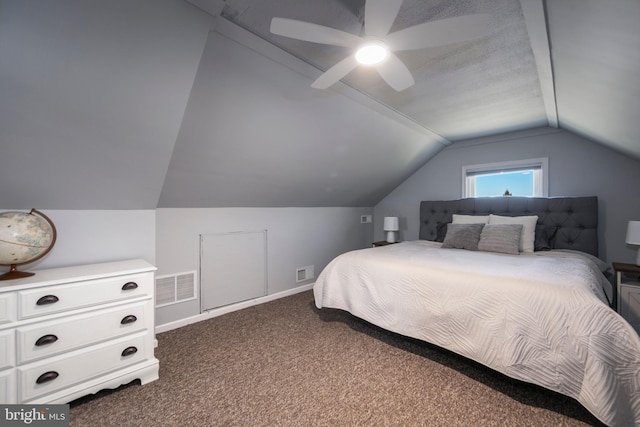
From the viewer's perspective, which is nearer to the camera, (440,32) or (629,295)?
(440,32)

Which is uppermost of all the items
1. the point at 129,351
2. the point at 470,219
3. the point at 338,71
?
the point at 338,71

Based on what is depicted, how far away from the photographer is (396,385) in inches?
63.9

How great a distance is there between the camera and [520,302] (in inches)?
59.0

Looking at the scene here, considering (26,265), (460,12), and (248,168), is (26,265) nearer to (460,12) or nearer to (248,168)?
(248,168)

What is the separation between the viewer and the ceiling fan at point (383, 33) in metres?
1.10

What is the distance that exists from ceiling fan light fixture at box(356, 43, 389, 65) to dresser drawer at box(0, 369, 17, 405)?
2319 mm

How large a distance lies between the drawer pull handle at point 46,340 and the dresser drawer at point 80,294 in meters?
0.12

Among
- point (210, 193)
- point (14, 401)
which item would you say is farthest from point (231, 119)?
point (14, 401)

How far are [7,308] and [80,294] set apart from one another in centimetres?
26

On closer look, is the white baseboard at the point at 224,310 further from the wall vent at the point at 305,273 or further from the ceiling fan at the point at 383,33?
the ceiling fan at the point at 383,33

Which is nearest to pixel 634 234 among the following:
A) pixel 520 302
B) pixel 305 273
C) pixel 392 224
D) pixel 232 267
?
pixel 520 302

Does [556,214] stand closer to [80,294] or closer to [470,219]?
[470,219]

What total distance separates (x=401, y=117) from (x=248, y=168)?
5.51 feet

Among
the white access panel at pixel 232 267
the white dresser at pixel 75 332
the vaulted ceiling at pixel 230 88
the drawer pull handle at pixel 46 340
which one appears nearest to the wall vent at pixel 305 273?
the white access panel at pixel 232 267
